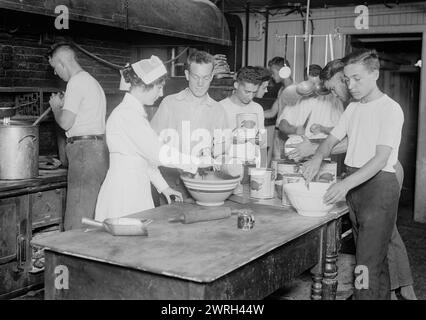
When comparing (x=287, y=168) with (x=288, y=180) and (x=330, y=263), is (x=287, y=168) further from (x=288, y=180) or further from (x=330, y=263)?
(x=330, y=263)

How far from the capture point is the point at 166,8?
4.61m

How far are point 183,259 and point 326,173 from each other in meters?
1.71

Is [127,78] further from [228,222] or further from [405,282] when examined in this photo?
[405,282]

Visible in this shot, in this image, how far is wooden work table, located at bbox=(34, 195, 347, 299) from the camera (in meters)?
2.14

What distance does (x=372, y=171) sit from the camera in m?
3.26

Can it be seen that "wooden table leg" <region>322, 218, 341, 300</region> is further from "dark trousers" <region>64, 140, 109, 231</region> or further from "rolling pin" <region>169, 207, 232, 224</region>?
"dark trousers" <region>64, 140, 109, 231</region>

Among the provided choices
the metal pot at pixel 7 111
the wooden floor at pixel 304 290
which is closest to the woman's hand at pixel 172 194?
the wooden floor at pixel 304 290

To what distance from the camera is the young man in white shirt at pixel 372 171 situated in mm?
3270

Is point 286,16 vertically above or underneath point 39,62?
above

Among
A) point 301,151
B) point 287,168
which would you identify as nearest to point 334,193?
point 287,168

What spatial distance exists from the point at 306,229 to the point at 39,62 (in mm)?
4283

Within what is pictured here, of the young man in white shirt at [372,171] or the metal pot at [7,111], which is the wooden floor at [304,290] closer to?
the young man in white shirt at [372,171]

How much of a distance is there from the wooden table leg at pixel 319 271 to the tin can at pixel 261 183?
57 centimetres
